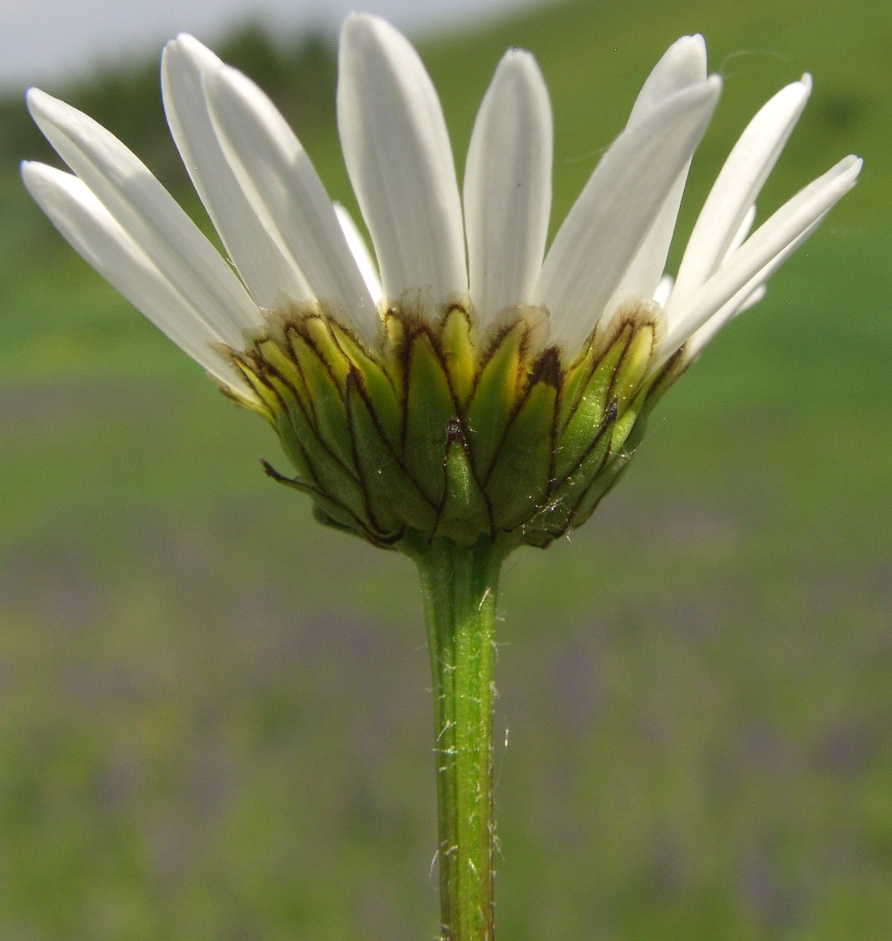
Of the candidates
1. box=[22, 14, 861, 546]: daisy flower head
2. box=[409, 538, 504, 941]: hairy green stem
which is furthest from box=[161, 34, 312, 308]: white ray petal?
box=[409, 538, 504, 941]: hairy green stem

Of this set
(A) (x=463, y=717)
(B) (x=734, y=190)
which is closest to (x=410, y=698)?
(A) (x=463, y=717)

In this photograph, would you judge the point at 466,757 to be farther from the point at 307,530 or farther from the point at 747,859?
the point at 307,530

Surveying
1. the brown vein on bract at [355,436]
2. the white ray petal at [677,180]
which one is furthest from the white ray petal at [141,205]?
the white ray petal at [677,180]

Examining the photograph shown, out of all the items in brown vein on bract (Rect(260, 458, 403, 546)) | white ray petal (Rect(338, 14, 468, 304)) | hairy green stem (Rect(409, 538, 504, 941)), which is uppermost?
white ray petal (Rect(338, 14, 468, 304))

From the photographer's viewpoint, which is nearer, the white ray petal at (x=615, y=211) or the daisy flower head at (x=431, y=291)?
the white ray petal at (x=615, y=211)

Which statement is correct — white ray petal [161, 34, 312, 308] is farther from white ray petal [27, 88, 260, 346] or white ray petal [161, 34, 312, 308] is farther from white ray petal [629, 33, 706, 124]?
white ray petal [629, 33, 706, 124]

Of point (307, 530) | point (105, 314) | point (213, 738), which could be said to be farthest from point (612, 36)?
point (213, 738)

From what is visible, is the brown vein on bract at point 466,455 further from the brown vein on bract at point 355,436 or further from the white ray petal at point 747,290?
the white ray petal at point 747,290
